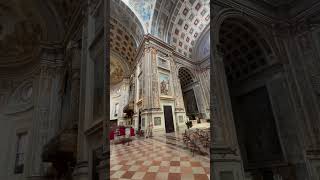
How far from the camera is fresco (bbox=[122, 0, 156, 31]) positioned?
1672 millimetres

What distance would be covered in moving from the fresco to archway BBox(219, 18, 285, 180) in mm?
4281

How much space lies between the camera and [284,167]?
17.7 ft

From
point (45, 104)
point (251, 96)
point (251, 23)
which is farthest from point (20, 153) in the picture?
point (251, 23)

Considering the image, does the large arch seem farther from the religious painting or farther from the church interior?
the religious painting

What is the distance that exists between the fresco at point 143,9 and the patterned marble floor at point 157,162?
3.41 feet

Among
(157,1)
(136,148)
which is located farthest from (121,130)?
(157,1)

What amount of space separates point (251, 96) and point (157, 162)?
6.55 m

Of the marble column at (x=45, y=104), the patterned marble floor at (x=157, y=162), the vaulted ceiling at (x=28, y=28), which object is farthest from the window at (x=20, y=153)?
the patterned marble floor at (x=157, y=162)

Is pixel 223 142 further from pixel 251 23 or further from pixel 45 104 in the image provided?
pixel 45 104

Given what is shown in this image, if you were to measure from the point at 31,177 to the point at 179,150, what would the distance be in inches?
228

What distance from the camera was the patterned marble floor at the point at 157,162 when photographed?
3.58 ft

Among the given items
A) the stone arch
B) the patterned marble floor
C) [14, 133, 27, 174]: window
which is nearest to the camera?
the patterned marble floor

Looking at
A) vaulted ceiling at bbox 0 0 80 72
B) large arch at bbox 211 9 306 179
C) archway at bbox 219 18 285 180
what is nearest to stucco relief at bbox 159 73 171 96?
large arch at bbox 211 9 306 179

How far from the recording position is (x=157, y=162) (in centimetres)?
119
